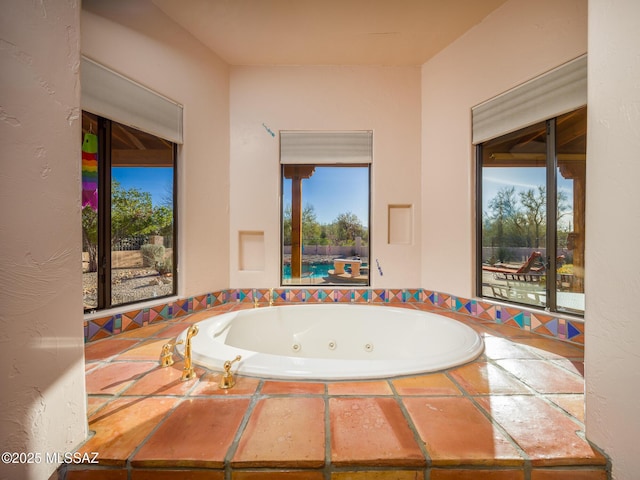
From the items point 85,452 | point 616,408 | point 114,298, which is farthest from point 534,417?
point 114,298

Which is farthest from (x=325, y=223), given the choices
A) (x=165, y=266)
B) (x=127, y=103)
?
(x=127, y=103)

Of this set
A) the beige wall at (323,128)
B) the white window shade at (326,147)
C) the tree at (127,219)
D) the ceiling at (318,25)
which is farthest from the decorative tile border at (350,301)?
the ceiling at (318,25)

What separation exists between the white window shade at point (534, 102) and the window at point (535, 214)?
0.24ft

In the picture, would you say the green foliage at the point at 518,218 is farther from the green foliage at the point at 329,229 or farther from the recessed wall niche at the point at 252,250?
the recessed wall niche at the point at 252,250

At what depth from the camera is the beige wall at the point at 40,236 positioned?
0.59m

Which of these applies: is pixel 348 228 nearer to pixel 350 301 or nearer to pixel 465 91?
pixel 350 301

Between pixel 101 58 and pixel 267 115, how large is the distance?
1.11 m

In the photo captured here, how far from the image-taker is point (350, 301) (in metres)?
2.25

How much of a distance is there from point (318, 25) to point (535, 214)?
6.36 feet

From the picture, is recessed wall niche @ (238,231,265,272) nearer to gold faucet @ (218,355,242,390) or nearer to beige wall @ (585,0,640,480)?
gold faucet @ (218,355,242,390)

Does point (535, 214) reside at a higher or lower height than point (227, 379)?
higher

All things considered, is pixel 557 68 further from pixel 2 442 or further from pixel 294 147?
pixel 2 442

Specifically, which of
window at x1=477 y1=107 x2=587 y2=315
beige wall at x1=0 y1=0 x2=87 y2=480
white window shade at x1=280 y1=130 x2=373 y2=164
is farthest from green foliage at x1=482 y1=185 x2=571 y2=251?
beige wall at x1=0 y1=0 x2=87 y2=480

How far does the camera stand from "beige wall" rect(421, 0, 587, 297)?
1.52 m
